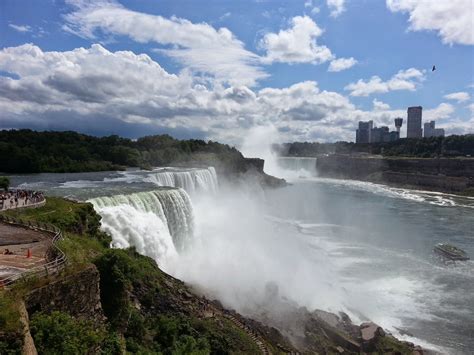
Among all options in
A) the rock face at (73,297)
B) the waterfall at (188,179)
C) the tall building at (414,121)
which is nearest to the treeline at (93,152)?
the waterfall at (188,179)

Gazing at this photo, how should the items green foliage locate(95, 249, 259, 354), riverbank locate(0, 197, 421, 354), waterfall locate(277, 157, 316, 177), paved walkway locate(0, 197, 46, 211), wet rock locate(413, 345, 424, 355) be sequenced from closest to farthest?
riverbank locate(0, 197, 421, 354)
green foliage locate(95, 249, 259, 354)
wet rock locate(413, 345, 424, 355)
paved walkway locate(0, 197, 46, 211)
waterfall locate(277, 157, 316, 177)

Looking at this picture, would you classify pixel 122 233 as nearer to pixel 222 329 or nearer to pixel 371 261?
pixel 222 329

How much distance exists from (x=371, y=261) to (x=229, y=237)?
9134 millimetres

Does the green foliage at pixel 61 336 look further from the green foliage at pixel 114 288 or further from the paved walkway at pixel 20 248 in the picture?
the green foliage at pixel 114 288

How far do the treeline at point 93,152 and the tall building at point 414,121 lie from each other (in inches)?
5040

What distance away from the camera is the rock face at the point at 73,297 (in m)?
7.37

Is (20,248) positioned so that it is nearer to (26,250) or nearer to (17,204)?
(26,250)

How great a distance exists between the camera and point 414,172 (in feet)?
286

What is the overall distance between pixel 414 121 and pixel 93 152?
155466 millimetres

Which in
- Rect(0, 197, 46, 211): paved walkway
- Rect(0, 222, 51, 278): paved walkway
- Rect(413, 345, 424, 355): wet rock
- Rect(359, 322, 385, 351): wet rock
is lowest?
Rect(413, 345, 424, 355): wet rock

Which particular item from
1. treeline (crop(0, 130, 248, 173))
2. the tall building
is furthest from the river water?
the tall building

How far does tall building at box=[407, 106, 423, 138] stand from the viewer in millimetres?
180625

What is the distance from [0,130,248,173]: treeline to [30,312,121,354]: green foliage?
41.4m

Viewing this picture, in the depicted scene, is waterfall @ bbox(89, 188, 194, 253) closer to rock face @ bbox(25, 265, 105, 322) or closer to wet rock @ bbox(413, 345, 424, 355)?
rock face @ bbox(25, 265, 105, 322)
